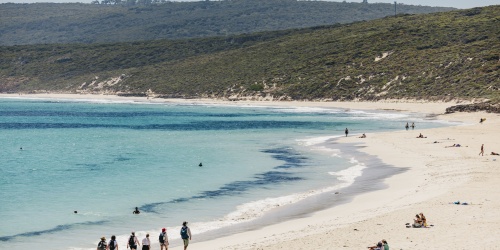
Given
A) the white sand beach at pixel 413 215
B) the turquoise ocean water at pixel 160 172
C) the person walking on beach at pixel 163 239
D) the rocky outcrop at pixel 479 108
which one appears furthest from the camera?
the rocky outcrop at pixel 479 108

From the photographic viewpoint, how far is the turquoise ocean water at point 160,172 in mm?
28969

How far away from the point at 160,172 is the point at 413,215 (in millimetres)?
22007

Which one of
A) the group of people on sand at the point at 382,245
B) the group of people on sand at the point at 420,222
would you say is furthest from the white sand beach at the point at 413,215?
the group of people on sand at the point at 382,245

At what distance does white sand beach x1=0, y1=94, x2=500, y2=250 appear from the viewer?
22.3m

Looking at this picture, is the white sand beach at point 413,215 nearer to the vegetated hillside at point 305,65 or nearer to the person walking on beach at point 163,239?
Result: the person walking on beach at point 163,239

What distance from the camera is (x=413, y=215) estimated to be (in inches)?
1015

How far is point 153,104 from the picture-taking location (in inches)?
5281

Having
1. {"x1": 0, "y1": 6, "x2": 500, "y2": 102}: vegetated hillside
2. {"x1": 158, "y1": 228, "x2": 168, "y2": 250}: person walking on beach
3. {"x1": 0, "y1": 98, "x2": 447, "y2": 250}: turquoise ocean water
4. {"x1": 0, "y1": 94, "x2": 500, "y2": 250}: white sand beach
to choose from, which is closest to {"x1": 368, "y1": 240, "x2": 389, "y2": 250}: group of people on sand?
{"x1": 0, "y1": 94, "x2": 500, "y2": 250}: white sand beach

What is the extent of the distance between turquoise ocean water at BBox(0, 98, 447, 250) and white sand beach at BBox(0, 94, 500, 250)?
9.07ft

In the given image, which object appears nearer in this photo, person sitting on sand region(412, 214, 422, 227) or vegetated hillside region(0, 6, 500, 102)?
person sitting on sand region(412, 214, 422, 227)

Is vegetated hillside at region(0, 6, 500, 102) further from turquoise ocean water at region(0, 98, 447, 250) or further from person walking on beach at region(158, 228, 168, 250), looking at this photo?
person walking on beach at region(158, 228, 168, 250)

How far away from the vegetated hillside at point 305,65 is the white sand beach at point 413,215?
50.0 m

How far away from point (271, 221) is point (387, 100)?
8154cm

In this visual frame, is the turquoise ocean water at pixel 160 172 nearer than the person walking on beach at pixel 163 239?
No
